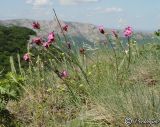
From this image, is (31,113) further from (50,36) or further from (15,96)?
(50,36)

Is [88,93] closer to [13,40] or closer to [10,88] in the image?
[10,88]

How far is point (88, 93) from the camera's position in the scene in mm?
6387

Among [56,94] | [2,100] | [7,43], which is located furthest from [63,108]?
[7,43]

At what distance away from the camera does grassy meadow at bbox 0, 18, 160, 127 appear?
540 cm

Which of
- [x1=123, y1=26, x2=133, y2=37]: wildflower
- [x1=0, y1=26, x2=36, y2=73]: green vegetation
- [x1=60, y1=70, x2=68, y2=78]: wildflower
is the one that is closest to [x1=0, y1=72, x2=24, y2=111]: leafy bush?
[x1=60, y1=70, x2=68, y2=78]: wildflower

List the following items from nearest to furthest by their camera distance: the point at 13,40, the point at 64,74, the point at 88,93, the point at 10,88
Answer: the point at 88,93
the point at 10,88
the point at 64,74
the point at 13,40

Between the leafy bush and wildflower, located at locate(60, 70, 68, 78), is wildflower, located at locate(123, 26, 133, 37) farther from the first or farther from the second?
the leafy bush

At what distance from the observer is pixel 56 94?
7.07 metres

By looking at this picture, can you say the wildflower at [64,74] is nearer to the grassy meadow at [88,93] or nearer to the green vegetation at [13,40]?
the grassy meadow at [88,93]

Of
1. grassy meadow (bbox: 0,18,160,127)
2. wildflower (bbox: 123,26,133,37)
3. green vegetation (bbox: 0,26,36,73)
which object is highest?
wildflower (bbox: 123,26,133,37)

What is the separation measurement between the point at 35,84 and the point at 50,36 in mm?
1603

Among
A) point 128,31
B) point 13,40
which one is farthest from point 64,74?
point 13,40

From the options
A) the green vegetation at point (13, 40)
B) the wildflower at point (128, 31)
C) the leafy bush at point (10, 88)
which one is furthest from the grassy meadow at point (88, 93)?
the green vegetation at point (13, 40)

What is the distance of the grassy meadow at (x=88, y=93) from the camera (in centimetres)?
540
